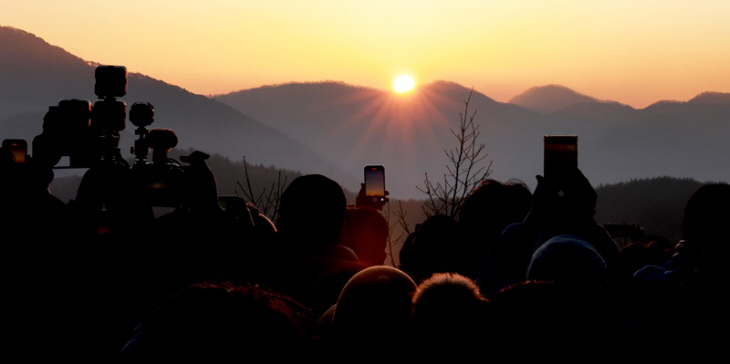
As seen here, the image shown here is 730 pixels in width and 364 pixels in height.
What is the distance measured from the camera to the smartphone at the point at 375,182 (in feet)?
29.6

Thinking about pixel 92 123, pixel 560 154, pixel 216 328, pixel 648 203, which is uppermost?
pixel 92 123

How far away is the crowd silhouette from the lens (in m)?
1.75

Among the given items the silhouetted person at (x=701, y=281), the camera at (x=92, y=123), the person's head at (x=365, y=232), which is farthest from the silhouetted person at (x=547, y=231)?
the camera at (x=92, y=123)

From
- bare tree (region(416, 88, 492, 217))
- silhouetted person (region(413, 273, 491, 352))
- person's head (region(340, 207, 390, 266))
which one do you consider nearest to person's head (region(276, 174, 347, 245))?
person's head (region(340, 207, 390, 266))

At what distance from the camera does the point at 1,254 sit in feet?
10.8

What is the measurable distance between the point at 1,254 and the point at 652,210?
52.2 meters

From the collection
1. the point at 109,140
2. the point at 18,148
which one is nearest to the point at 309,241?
the point at 109,140

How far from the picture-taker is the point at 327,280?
355 centimetres

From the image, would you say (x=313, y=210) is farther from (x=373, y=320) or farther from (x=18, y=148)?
(x=18, y=148)

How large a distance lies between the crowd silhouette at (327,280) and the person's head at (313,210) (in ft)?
0.04

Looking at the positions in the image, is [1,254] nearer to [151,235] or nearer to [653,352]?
[151,235]

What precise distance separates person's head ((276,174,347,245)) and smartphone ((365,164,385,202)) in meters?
4.31

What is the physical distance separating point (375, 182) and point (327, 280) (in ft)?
18.5

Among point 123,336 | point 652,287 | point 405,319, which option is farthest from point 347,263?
point 405,319
